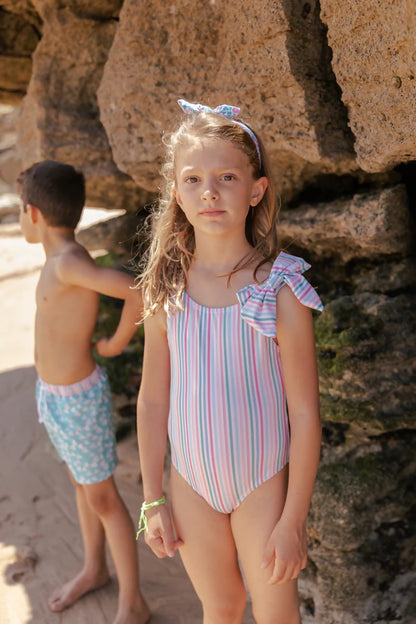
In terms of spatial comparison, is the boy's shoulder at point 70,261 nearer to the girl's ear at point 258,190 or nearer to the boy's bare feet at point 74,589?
the girl's ear at point 258,190

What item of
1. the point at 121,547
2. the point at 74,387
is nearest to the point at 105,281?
the point at 74,387

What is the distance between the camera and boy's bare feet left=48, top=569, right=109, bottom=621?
3.24 m

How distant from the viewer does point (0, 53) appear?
14.9ft

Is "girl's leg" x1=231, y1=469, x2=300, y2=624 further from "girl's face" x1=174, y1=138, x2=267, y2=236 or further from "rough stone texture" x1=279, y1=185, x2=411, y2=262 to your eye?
"rough stone texture" x1=279, y1=185, x2=411, y2=262

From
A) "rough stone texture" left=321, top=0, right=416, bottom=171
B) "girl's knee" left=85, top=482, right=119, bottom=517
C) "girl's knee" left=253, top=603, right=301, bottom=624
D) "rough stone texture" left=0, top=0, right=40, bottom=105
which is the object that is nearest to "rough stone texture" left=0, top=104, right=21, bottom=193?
"rough stone texture" left=0, top=0, right=40, bottom=105

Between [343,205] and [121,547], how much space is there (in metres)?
1.86

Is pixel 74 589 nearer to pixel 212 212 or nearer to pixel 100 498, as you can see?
pixel 100 498

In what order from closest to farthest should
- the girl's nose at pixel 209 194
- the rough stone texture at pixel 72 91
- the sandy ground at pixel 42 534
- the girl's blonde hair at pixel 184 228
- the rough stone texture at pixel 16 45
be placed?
1. the girl's nose at pixel 209 194
2. the girl's blonde hair at pixel 184 228
3. the sandy ground at pixel 42 534
4. the rough stone texture at pixel 72 91
5. the rough stone texture at pixel 16 45

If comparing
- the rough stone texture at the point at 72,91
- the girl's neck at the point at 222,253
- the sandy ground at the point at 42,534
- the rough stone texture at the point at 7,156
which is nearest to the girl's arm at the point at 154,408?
the girl's neck at the point at 222,253

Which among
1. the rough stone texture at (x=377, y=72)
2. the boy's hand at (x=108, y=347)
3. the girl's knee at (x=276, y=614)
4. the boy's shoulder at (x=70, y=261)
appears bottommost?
the girl's knee at (x=276, y=614)

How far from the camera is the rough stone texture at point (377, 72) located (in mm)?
2240

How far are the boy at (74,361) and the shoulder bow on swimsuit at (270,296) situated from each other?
1.05 m

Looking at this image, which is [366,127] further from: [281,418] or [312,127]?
[281,418]

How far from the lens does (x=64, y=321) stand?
9.99 feet
